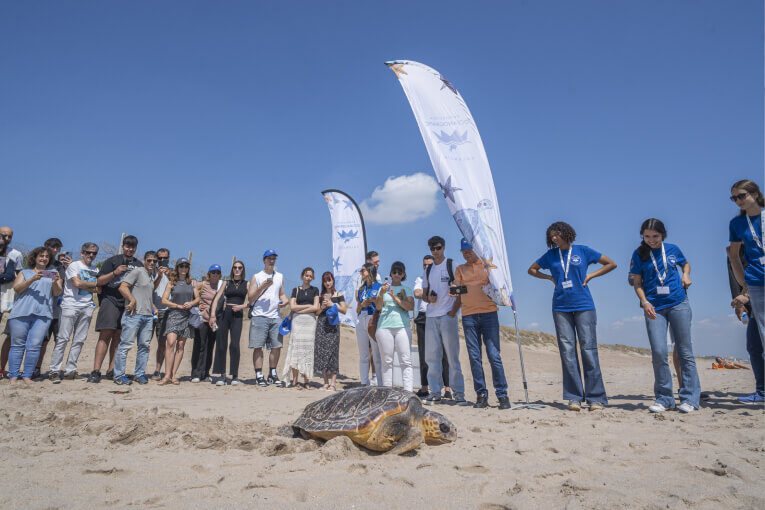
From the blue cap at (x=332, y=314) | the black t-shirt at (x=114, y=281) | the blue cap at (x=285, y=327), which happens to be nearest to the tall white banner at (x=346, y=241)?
the blue cap at (x=285, y=327)

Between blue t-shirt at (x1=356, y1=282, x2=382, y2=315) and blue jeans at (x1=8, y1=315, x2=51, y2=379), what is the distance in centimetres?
436

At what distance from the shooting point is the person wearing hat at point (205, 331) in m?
6.46

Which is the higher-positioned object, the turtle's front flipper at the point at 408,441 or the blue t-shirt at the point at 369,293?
the blue t-shirt at the point at 369,293

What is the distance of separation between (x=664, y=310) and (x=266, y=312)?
529cm

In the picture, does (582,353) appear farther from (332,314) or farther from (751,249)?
(332,314)

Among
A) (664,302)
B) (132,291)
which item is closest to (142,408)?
(132,291)

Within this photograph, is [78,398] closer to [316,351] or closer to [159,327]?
[159,327]

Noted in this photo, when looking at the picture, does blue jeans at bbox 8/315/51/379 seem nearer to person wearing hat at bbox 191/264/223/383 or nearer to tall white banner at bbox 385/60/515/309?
person wearing hat at bbox 191/264/223/383

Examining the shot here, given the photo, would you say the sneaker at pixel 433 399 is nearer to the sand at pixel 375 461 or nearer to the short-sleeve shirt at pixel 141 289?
the sand at pixel 375 461

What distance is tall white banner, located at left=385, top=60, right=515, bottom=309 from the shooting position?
15.8 feet

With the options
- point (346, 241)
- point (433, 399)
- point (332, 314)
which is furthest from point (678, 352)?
point (346, 241)

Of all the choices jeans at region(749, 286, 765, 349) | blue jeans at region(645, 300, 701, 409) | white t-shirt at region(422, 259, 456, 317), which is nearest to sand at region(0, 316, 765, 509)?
blue jeans at region(645, 300, 701, 409)

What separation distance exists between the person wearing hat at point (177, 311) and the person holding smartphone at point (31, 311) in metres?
1.42

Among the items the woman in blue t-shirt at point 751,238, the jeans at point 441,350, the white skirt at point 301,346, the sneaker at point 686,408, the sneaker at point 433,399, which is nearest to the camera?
the woman in blue t-shirt at point 751,238
